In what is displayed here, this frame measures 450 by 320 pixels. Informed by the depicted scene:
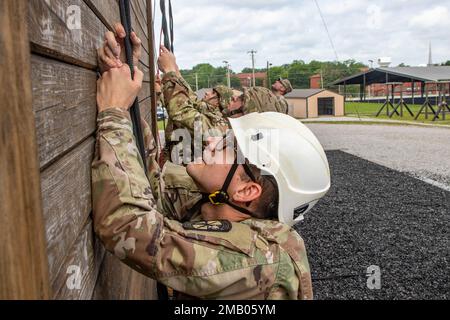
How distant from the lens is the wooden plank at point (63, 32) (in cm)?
A: 108

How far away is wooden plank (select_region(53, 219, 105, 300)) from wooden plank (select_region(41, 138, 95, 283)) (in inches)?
1.2

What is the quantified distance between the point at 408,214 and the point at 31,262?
28.7ft

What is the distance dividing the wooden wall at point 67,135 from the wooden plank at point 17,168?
14 cm

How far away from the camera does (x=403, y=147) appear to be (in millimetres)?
18984

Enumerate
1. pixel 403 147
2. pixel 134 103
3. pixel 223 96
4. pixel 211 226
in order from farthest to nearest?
pixel 403 147 < pixel 223 96 < pixel 134 103 < pixel 211 226

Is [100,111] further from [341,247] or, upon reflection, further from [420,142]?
[420,142]

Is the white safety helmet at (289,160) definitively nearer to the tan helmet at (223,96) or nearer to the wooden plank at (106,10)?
the wooden plank at (106,10)

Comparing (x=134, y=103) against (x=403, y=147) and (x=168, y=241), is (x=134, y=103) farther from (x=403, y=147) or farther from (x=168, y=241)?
(x=403, y=147)

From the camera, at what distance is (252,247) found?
5.67ft

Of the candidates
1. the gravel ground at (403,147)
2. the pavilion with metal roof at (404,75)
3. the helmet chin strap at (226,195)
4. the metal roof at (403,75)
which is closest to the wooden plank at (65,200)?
the helmet chin strap at (226,195)

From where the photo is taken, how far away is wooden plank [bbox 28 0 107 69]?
3.56ft

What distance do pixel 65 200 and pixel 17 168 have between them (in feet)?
1.41

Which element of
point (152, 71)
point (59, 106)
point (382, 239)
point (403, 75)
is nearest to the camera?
point (59, 106)

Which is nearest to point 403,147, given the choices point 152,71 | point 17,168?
point 152,71
